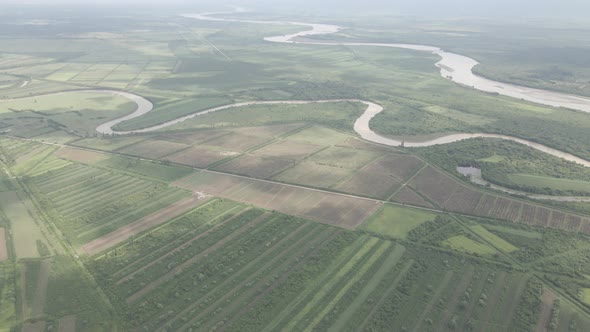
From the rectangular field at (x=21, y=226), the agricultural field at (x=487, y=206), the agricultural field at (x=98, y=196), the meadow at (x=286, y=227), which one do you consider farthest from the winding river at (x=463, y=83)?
the rectangular field at (x=21, y=226)

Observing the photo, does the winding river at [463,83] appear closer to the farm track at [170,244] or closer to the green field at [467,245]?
the green field at [467,245]

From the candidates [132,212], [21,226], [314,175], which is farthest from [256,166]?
[21,226]

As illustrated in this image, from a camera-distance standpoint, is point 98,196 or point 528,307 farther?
point 98,196

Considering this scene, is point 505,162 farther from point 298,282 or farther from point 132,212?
point 132,212

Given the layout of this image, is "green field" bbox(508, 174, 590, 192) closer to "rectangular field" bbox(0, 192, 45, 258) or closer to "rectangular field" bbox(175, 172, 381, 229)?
"rectangular field" bbox(175, 172, 381, 229)

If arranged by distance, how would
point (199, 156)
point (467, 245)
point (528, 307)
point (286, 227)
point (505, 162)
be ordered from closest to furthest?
point (528, 307)
point (467, 245)
point (286, 227)
point (505, 162)
point (199, 156)
